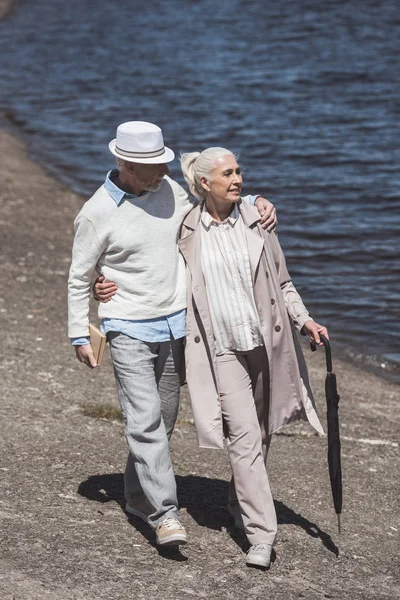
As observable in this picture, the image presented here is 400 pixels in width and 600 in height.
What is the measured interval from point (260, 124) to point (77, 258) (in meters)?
15.6

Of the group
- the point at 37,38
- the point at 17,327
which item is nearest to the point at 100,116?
the point at 37,38

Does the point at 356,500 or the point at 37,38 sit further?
the point at 37,38

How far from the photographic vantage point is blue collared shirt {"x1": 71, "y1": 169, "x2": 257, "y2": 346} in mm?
5770

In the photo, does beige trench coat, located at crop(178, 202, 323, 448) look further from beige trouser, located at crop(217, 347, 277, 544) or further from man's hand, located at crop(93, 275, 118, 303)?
man's hand, located at crop(93, 275, 118, 303)

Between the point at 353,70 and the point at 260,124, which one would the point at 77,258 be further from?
the point at 353,70

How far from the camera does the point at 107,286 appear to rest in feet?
19.0

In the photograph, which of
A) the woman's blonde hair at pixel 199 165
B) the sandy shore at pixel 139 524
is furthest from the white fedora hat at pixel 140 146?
the sandy shore at pixel 139 524

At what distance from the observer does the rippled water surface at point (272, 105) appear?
45.2 ft

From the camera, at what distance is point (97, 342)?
5781 millimetres

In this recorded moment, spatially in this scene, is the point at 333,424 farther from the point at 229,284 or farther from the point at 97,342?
the point at 97,342

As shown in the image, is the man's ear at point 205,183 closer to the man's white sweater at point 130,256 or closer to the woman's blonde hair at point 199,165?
the woman's blonde hair at point 199,165

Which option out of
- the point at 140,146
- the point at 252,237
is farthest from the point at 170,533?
the point at 140,146

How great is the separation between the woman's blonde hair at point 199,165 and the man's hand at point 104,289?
0.63 meters

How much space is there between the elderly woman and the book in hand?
43 centimetres
